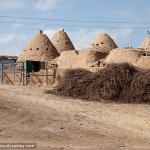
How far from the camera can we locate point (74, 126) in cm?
1066

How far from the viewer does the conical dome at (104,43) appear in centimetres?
4564

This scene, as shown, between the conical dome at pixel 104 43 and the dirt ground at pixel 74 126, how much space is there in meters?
30.4

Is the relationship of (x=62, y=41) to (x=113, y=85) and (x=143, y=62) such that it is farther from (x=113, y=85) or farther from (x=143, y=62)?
(x=113, y=85)

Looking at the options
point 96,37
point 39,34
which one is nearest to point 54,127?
point 39,34

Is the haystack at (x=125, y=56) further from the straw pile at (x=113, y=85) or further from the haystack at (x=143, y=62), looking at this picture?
the straw pile at (x=113, y=85)

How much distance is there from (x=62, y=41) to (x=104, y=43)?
5024mm

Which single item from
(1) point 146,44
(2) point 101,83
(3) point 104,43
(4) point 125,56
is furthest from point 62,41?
(2) point 101,83

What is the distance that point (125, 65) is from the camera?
19.1 metres

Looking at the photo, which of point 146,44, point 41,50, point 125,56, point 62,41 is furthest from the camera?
point 146,44

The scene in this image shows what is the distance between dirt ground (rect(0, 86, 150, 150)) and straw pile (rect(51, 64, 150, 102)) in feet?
8.15

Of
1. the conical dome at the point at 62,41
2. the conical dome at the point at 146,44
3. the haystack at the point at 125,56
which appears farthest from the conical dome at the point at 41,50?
the conical dome at the point at 146,44

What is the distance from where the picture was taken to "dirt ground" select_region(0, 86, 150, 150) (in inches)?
344

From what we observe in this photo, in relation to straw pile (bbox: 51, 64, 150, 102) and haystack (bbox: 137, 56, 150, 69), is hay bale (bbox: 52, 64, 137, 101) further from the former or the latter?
haystack (bbox: 137, 56, 150, 69)

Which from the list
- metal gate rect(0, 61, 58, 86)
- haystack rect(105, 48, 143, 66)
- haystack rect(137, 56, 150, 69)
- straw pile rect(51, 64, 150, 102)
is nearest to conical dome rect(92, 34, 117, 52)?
haystack rect(105, 48, 143, 66)
